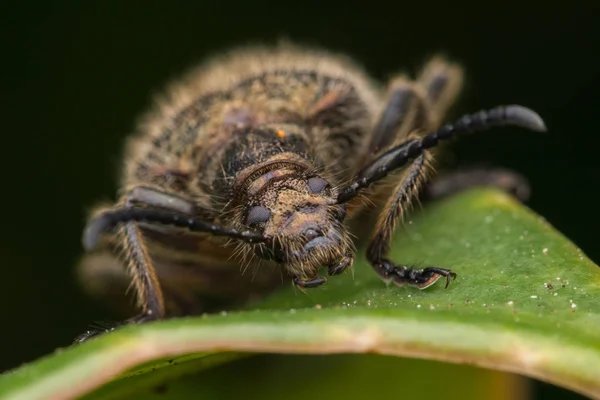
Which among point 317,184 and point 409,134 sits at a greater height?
point 409,134

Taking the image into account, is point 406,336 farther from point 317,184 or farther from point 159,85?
point 159,85

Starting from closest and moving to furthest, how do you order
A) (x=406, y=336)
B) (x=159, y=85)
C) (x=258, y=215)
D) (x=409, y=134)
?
(x=406, y=336), (x=258, y=215), (x=409, y=134), (x=159, y=85)

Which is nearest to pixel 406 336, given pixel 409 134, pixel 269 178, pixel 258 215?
pixel 258 215

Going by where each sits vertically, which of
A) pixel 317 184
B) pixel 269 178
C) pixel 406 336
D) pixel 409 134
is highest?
pixel 409 134

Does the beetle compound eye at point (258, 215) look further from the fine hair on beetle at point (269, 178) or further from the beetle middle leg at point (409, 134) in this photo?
the beetle middle leg at point (409, 134)

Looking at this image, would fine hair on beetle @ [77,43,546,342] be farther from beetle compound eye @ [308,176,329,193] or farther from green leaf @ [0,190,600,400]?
green leaf @ [0,190,600,400]

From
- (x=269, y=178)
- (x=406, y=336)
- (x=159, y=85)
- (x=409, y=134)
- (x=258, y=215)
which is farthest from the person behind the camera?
(x=159, y=85)

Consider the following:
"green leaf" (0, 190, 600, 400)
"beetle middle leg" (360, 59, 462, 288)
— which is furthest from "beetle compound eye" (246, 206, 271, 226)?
"green leaf" (0, 190, 600, 400)
